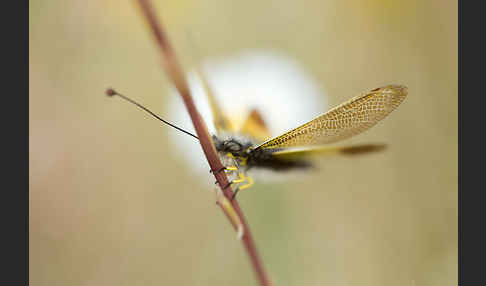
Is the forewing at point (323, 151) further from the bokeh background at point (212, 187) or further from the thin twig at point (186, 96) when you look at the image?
the thin twig at point (186, 96)

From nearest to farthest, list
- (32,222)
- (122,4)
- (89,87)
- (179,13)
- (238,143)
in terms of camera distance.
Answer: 1. (238,143)
2. (32,222)
3. (89,87)
4. (122,4)
5. (179,13)

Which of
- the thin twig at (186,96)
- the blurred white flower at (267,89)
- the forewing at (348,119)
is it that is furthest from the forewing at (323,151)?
the blurred white flower at (267,89)

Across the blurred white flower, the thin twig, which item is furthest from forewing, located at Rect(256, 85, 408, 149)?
the blurred white flower

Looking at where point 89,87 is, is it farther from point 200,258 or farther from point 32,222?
point 200,258

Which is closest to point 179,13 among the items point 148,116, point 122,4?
point 122,4

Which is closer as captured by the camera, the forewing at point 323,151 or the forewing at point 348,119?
the forewing at point 348,119

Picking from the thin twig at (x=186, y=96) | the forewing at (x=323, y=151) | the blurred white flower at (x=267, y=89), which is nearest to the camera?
the thin twig at (x=186, y=96)

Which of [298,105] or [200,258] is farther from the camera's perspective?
[298,105]
